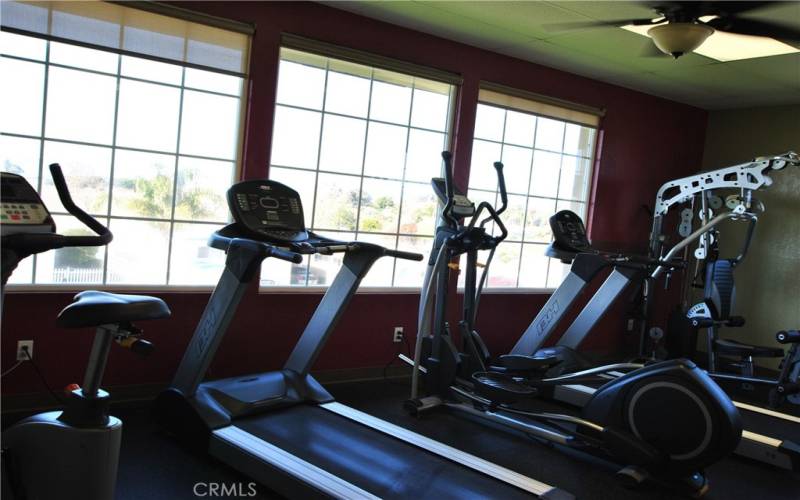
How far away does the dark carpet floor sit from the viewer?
9.30 ft

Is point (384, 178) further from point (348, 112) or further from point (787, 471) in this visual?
point (787, 471)

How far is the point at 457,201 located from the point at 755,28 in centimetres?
200

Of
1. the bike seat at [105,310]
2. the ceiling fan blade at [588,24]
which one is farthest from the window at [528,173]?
the bike seat at [105,310]

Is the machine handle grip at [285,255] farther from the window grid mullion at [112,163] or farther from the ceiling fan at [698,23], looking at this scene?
the ceiling fan at [698,23]

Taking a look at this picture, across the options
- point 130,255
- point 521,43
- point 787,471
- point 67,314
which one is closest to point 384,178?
point 521,43

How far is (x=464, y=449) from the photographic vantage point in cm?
353

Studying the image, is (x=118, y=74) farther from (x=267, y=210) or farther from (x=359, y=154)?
(x=359, y=154)

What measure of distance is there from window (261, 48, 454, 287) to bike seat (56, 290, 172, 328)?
206 centimetres

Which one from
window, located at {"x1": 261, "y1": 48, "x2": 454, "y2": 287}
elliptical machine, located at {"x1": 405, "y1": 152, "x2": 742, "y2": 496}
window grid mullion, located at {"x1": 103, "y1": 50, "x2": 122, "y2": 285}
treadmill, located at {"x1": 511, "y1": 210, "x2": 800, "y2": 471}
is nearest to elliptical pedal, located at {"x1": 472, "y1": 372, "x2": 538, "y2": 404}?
elliptical machine, located at {"x1": 405, "y1": 152, "x2": 742, "y2": 496}

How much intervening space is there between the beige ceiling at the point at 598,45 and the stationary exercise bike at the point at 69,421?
2700 millimetres

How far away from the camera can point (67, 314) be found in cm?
199

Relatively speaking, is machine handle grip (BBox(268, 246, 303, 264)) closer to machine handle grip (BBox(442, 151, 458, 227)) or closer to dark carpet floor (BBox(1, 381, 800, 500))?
dark carpet floor (BBox(1, 381, 800, 500))

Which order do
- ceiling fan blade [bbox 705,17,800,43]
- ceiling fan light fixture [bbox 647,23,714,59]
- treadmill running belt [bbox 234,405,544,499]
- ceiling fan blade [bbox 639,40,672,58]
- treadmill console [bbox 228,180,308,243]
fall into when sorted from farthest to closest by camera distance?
ceiling fan blade [bbox 639,40,672,58] < ceiling fan blade [bbox 705,17,800,43] < ceiling fan light fixture [bbox 647,23,714,59] < treadmill console [bbox 228,180,308,243] < treadmill running belt [bbox 234,405,544,499]

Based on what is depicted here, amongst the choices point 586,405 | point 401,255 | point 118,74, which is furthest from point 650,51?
point 118,74
